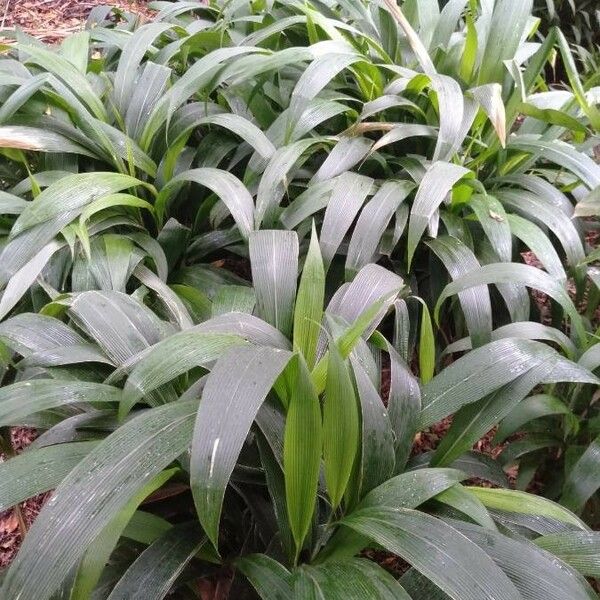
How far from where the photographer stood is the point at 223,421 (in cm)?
61

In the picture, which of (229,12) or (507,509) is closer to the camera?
(507,509)

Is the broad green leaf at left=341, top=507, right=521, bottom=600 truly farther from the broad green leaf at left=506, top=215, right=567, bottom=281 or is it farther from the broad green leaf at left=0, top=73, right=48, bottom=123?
the broad green leaf at left=0, top=73, right=48, bottom=123

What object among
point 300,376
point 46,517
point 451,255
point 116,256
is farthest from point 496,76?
point 46,517

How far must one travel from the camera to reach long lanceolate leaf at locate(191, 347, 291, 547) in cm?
59

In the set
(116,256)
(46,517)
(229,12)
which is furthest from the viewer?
(229,12)

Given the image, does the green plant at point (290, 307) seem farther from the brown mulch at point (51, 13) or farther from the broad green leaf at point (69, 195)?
the brown mulch at point (51, 13)

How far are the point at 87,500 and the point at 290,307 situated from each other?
471 mm

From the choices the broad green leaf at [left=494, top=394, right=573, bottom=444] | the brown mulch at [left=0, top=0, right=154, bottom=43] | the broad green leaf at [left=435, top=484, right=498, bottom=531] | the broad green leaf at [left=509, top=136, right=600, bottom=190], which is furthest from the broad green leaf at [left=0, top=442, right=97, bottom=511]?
the brown mulch at [left=0, top=0, right=154, bottom=43]

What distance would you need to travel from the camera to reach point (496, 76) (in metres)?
1.49

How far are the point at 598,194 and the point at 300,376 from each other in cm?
92

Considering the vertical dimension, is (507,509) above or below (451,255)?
below

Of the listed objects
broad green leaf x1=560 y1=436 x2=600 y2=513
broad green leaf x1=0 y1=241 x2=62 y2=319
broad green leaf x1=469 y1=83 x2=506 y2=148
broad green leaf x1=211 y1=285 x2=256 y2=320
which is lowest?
A: broad green leaf x1=560 y1=436 x2=600 y2=513

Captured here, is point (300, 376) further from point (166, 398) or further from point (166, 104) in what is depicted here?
point (166, 104)

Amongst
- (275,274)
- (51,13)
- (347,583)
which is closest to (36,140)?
(275,274)
